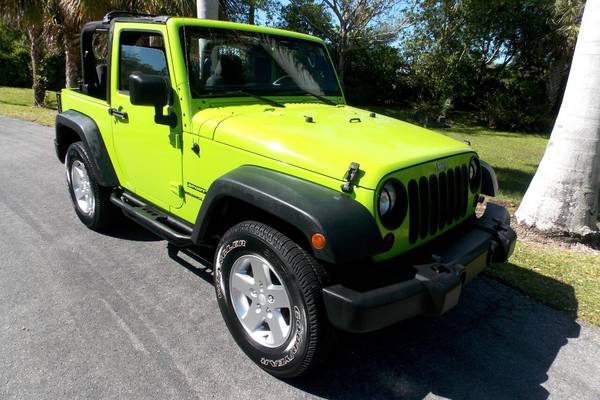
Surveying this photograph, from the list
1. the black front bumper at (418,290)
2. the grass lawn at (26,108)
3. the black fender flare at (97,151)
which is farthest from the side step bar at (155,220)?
the grass lawn at (26,108)

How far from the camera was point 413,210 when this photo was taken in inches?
101

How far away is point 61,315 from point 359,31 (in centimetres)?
1674

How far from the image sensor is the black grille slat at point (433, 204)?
270 centimetres

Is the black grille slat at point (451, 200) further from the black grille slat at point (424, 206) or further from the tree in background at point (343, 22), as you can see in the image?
the tree in background at point (343, 22)

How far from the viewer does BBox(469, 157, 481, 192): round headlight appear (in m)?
3.29

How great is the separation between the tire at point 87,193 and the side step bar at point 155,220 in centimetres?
27

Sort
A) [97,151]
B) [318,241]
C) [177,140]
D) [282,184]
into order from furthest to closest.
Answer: [97,151] → [177,140] → [282,184] → [318,241]

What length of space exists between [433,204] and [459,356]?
3.37ft

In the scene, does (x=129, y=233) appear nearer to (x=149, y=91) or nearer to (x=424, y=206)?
(x=149, y=91)

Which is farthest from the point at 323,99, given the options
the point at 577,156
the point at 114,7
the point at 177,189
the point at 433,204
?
the point at 114,7

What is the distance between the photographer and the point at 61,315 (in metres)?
3.14

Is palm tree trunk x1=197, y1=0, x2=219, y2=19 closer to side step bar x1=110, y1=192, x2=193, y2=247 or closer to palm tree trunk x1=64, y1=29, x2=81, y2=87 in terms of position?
side step bar x1=110, y1=192, x2=193, y2=247

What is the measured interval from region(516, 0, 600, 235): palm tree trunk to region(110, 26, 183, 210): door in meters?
3.88

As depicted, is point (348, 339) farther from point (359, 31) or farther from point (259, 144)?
point (359, 31)
